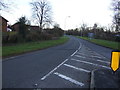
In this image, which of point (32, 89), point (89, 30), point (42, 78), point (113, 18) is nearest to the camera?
point (32, 89)

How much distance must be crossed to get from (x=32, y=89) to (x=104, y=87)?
2.44 m

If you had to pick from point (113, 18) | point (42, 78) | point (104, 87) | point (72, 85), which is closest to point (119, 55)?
point (104, 87)

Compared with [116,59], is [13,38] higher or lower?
higher

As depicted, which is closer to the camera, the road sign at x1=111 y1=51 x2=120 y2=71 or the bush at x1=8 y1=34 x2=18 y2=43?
the road sign at x1=111 y1=51 x2=120 y2=71

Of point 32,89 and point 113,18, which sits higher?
point 113,18

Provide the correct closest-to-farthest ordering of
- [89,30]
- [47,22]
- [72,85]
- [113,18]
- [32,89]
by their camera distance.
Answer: [32,89] < [72,85] < [113,18] < [47,22] < [89,30]

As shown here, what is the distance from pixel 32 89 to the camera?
13.9 ft

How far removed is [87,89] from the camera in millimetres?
4441

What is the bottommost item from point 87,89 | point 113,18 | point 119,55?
point 87,89

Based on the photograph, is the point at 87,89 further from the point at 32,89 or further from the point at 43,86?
the point at 32,89

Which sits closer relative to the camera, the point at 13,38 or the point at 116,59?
the point at 116,59

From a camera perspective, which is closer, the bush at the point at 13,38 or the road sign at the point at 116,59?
the road sign at the point at 116,59

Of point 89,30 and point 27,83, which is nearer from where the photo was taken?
point 27,83

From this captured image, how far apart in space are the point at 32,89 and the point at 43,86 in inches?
16.7
